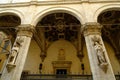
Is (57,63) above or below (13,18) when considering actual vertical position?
below

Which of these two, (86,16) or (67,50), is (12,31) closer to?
(67,50)

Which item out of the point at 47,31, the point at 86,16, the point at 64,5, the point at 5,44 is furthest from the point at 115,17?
the point at 5,44

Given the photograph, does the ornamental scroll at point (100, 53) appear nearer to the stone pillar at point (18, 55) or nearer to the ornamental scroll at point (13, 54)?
the stone pillar at point (18, 55)

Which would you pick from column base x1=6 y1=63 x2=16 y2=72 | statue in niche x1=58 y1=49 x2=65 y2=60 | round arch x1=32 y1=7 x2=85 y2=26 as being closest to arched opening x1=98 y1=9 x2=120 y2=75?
round arch x1=32 y1=7 x2=85 y2=26

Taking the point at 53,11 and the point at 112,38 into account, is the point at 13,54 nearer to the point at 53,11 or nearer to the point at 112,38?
the point at 53,11

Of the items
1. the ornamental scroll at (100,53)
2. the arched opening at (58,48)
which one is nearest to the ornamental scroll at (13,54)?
the arched opening at (58,48)

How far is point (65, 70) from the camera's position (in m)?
11.0

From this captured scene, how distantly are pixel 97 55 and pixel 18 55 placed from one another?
3.64m

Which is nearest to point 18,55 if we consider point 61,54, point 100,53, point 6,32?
point 100,53

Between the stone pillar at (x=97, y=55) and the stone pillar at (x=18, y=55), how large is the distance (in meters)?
3.05

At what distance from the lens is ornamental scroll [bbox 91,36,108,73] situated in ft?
19.7

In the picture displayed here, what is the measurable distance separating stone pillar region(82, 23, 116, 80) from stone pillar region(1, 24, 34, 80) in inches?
120

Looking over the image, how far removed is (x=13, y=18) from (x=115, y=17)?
744 cm

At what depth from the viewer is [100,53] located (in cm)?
636
